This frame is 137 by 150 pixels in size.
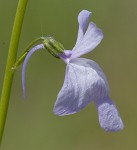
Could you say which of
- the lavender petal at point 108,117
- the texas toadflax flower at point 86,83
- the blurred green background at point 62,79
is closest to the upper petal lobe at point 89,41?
the texas toadflax flower at point 86,83

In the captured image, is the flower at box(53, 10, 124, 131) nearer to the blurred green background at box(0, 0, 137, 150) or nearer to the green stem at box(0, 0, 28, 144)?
the green stem at box(0, 0, 28, 144)

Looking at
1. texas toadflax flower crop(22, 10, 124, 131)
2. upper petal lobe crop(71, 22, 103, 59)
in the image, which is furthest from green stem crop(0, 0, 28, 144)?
upper petal lobe crop(71, 22, 103, 59)

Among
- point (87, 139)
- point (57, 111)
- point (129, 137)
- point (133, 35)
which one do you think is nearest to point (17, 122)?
point (87, 139)

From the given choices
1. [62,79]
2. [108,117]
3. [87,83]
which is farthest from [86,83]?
[62,79]

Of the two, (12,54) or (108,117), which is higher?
(12,54)

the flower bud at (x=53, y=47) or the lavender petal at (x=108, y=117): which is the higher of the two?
the flower bud at (x=53, y=47)

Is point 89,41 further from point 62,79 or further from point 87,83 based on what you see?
point 62,79

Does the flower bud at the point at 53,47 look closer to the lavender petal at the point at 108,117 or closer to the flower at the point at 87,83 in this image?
the flower at the point at 87,83
